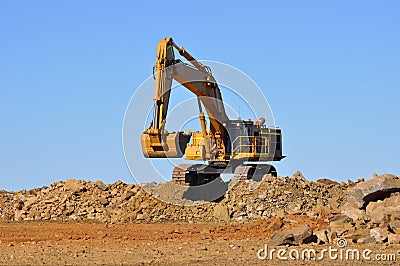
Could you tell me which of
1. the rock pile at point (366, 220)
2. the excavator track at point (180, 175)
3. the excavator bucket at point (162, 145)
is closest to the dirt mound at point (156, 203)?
the excavator track at point (180, 175)

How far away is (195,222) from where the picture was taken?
25.7 meters

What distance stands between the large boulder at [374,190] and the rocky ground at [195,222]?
30 mm

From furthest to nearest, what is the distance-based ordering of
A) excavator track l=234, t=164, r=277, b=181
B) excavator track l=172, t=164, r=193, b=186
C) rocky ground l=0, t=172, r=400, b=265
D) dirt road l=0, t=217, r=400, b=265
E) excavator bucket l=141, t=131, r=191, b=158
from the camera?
excavator track l=172, t=164, r=193, b=186 → excavator track l=234, t=164, r=277, b=181 → excavator bucket l=141, t=131, r=191, b=158 → rocky ground l=0, t=172, r=400, b=265 → dirt road l=0, t=217, r=400, b=265

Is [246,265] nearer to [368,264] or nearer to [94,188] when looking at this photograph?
[368,264]

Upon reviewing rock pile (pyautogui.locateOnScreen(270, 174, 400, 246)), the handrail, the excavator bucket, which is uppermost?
the handrail

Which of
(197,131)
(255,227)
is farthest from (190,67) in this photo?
(255,227)

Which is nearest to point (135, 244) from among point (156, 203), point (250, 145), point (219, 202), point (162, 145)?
point (162, 145)

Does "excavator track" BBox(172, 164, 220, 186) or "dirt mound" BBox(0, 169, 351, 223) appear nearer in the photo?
"dirt mound" BBox(0, 169, 351, 223)

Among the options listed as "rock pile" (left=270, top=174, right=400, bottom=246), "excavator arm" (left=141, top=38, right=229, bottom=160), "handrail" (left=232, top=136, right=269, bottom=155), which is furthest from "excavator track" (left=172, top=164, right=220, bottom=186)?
"rock pile" (left=270, top=174, right=400, bottom=246)

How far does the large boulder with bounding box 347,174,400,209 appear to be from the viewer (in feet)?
70.5

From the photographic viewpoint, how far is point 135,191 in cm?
2847

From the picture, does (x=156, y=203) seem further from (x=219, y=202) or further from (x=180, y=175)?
(x=180, y=175)

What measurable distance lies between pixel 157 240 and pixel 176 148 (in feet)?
25.6

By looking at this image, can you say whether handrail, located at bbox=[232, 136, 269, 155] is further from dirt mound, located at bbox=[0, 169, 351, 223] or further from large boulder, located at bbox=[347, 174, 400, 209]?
large boulder, located at bbox=[347, 174, 400, 209]
